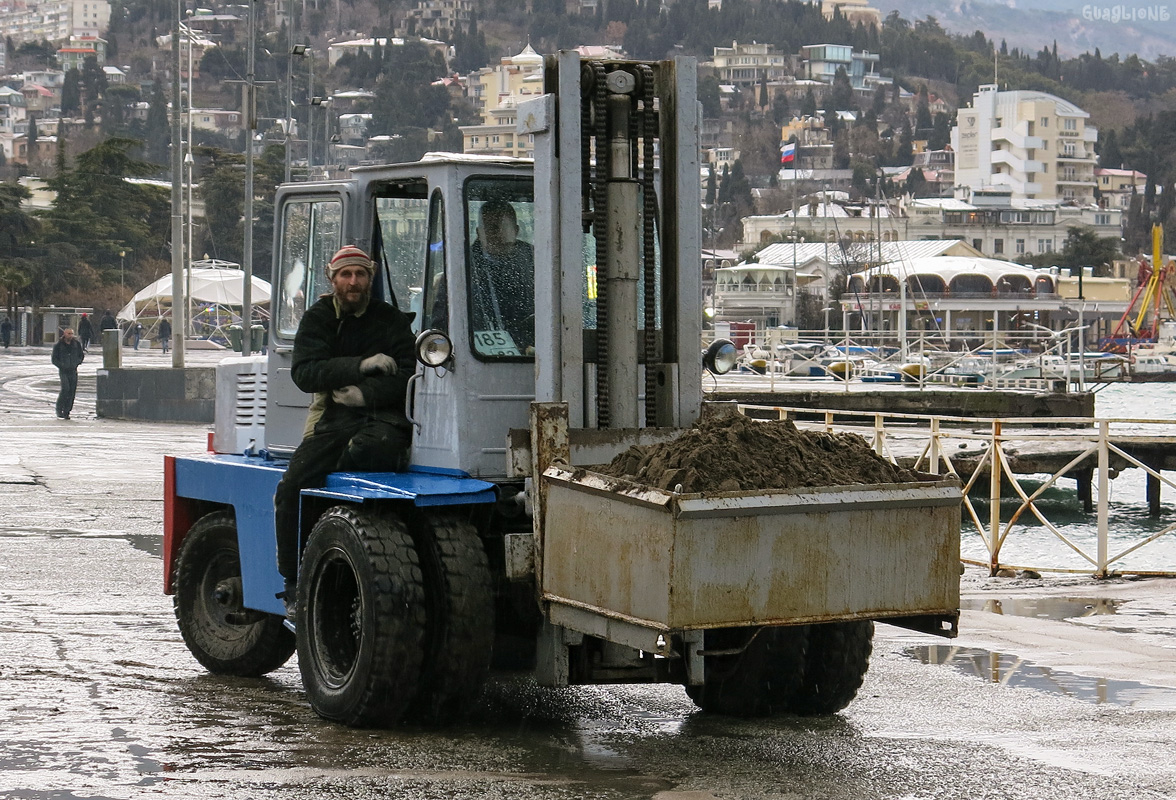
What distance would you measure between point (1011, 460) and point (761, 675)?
2253 centimetres

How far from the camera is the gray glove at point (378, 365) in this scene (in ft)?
26.4

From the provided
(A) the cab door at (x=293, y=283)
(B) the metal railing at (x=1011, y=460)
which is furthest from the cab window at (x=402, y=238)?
(B) the metal railing at (x=1011, y=460)

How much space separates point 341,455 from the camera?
829 cm

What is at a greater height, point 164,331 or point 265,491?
point 265,491

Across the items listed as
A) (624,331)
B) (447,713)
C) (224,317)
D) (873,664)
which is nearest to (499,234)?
(624,331)

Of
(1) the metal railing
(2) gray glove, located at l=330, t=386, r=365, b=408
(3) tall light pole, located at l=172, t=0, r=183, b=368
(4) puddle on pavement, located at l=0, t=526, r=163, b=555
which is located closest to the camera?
(2) gray glove, located at l=330, t=386, r=365, b=408

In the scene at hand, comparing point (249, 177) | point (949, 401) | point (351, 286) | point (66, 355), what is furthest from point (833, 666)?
point (949, 401)

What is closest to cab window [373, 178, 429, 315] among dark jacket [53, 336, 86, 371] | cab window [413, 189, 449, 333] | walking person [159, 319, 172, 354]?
cab window [413, 189, 449, 333]

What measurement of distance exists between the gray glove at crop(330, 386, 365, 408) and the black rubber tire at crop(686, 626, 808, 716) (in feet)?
6.72

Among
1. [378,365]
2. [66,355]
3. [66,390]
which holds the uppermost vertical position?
[378,365]

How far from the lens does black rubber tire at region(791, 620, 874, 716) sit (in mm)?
8266

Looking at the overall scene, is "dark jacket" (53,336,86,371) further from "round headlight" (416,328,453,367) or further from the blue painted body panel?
"round headlight" (416,328,453,367)

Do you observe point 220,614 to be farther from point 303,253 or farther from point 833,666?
point 833,666

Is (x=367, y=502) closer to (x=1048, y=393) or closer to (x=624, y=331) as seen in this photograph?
(x=624, y=331)
